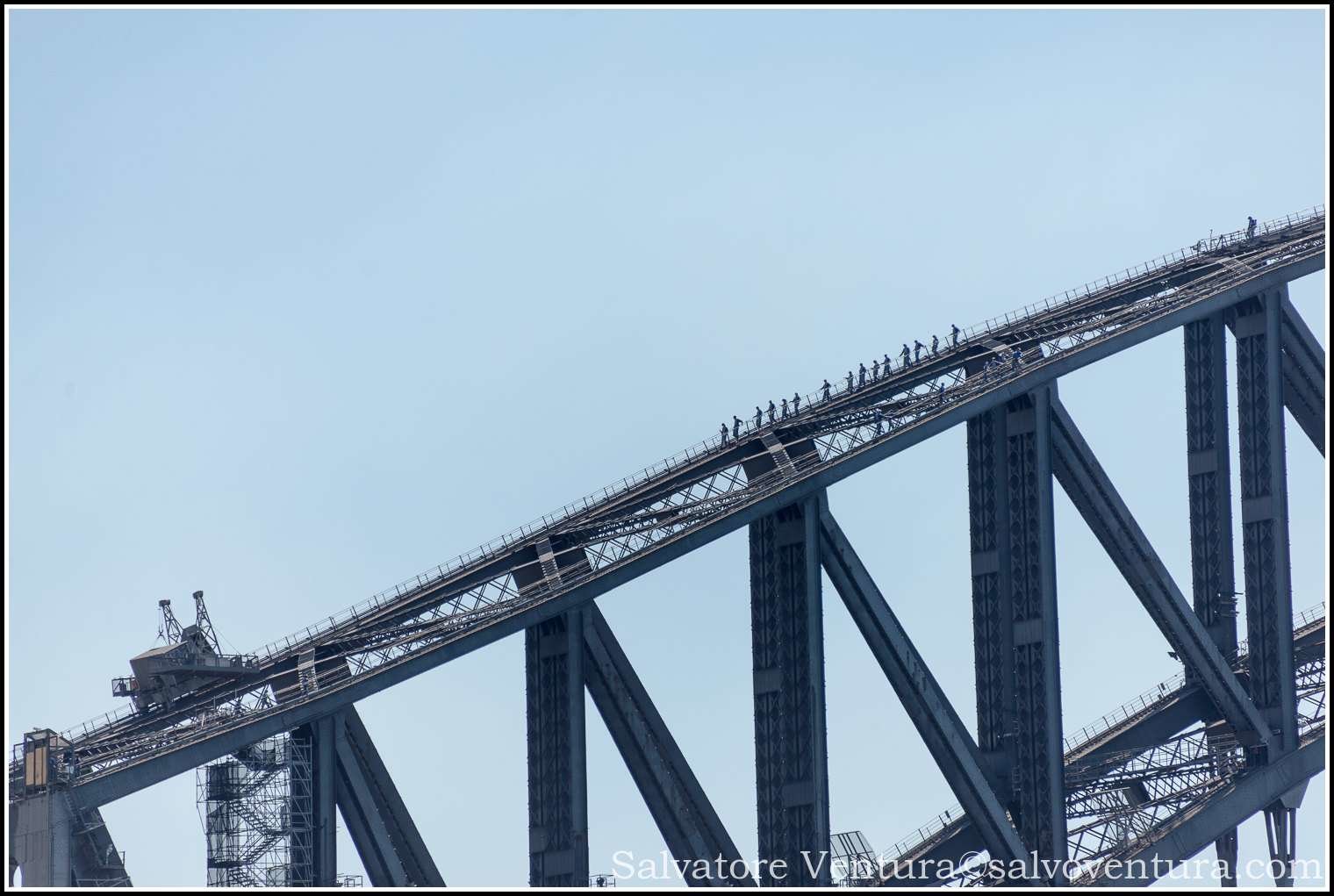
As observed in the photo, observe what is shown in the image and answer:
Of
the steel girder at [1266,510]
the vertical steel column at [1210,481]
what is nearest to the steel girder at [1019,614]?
the vertical steel column at [1210,481]

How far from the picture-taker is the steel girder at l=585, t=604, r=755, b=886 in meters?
112

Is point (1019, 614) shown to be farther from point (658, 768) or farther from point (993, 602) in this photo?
point (658, 768)

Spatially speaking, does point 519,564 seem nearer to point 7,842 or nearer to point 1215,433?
point 7,842

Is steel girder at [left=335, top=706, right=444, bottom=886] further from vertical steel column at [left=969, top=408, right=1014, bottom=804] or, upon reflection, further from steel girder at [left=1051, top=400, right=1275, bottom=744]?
steel girder at [left=1051, top=400, right=1275, bottom=744]

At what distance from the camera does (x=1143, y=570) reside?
12631 cm

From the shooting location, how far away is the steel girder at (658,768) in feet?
369

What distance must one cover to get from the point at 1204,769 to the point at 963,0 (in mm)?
39072

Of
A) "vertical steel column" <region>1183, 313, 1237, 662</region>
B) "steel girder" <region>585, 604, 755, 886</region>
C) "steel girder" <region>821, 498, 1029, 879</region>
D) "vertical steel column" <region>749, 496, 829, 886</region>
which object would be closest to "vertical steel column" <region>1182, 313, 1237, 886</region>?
"vertical steel column" <region>1183, 313, 1237, 662</region>

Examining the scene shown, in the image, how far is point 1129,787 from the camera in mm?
124938

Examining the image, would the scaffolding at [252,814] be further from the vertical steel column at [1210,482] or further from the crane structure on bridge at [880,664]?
the vertical steel column at [1210,482]

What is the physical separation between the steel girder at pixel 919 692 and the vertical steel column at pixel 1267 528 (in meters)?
18.6

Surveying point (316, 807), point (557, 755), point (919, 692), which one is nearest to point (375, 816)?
point (316, 807)

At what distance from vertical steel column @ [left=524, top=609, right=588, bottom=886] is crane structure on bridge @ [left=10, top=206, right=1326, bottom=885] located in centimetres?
13

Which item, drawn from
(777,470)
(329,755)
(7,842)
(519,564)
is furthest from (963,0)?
(7,842)
